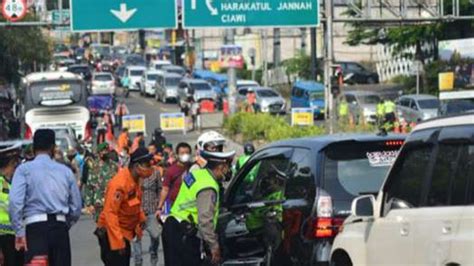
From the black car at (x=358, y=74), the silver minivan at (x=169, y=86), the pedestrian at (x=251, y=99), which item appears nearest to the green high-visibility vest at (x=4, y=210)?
the pedestrian at (x=251, y=99)

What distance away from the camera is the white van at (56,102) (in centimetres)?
4612

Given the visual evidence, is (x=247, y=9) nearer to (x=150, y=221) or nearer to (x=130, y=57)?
(x=150, y=221)

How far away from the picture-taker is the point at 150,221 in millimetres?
15484

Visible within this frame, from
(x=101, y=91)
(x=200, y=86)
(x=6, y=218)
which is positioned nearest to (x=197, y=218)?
(x=6, y=218)

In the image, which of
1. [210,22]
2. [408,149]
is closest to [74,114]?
[210,22]

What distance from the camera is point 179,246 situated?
37.9 feet

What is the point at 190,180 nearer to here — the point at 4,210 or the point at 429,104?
the point at 4,210

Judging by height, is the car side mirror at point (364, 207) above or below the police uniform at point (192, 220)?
above

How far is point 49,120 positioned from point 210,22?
14.6m

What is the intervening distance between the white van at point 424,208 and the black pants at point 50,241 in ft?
8.64

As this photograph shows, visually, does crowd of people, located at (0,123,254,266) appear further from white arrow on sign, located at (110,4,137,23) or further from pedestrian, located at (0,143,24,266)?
white arrow on sign, located at (110,4,137,23)

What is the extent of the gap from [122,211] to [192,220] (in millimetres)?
961

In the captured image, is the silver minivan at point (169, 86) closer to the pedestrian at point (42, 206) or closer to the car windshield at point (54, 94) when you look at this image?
the car windshield at point (54, 94)

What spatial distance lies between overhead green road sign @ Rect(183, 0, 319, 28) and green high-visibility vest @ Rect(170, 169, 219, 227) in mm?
21548
